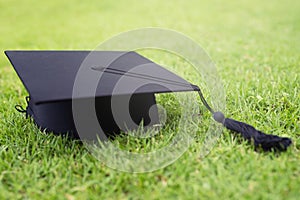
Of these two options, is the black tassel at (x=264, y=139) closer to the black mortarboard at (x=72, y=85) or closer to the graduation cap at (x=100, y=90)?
the graduation cap at (x=100, y=90)

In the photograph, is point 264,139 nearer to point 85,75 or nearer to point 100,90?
point 100,90

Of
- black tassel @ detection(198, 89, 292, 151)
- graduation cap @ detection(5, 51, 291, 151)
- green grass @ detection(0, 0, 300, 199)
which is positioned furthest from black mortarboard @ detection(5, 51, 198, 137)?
black tassel @ detection(198, 89, 292, 151)

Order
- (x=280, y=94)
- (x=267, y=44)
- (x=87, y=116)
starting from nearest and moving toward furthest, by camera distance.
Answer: (x=87, y=116)
(x=280, y=94)
(x=267, y=44)

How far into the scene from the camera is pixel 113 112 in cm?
202

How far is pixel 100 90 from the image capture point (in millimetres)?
1859

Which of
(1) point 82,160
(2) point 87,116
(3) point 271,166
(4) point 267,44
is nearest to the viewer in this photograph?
(3) point 271,166

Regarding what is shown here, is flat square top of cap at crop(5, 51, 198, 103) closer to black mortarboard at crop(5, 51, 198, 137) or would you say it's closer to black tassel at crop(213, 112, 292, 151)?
black mortarboard at crop(5, 51, 198, 137)

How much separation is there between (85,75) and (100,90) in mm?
227

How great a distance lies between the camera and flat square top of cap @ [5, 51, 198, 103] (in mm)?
1820

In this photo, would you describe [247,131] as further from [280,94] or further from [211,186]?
[280,94]

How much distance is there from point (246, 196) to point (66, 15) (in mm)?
7470

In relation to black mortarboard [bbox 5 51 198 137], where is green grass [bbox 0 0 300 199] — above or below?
below

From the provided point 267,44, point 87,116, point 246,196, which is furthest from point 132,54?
point 267,44

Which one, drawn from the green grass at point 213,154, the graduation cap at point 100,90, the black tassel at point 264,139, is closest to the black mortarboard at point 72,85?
the graduation cap at point 100,90
